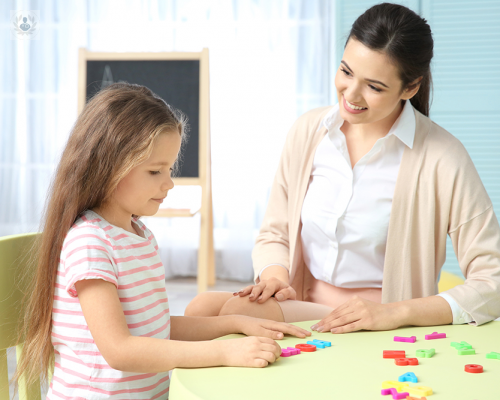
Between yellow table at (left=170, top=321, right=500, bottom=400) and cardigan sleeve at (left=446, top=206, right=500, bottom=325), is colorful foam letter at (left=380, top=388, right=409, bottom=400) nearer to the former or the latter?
yellow table at (left=170, top=321, right=500, bottom=400)

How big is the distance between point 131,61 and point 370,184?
7.50 ft

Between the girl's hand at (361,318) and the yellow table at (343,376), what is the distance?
0.06m

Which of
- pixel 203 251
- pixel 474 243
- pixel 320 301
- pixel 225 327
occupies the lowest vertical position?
pixel 203 251

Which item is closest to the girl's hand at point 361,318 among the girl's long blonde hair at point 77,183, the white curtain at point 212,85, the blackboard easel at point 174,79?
the girl's long blonde hair at point 77,183

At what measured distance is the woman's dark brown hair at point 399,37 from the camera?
1281 mm

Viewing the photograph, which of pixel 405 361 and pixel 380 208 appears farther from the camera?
pixel 380 208

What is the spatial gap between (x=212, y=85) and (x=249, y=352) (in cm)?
346

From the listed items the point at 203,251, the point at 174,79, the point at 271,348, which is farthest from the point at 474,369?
the point at 174,79

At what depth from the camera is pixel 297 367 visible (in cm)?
80

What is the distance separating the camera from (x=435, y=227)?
1353 millimetres

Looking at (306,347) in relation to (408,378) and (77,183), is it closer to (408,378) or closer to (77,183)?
(408,378)

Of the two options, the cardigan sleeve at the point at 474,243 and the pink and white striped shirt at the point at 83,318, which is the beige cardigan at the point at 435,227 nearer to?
the cardigan sleeve at the point at 474,243

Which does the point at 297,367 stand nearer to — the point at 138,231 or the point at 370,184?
the point at 138,231

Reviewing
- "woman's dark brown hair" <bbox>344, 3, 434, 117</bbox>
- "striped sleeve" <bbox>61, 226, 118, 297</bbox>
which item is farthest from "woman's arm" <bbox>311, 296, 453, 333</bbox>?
"woman's dark brown hair" <bbox>344, 3, 434, 117</bbox>
